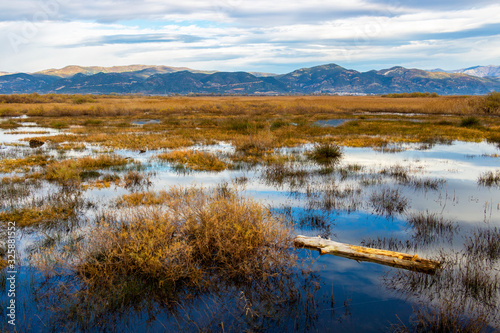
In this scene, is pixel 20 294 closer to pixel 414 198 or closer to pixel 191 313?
pixel 191 313

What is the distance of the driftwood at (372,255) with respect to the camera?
6.83m

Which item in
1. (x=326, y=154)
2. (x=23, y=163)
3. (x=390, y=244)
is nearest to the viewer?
(x=390, y=244)

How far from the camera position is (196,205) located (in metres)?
7.93

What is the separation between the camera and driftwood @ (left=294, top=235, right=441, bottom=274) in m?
6.83

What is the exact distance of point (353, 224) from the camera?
→ 968 centimetres

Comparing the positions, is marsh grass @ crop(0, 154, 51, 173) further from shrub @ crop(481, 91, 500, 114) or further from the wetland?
shrub @ crop(481, 91, 500, 114)

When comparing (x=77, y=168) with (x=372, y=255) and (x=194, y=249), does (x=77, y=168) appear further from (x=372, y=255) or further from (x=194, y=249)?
(x=372, y=255)

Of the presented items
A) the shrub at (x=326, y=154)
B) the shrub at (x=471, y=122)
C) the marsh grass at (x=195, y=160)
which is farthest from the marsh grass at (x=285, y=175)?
the shrub at (x=471, y=122)

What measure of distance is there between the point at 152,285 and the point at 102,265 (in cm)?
113

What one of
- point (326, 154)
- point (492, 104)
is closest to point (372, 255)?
point (326, 154)

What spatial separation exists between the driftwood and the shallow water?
0.19m

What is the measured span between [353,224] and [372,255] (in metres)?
2.43

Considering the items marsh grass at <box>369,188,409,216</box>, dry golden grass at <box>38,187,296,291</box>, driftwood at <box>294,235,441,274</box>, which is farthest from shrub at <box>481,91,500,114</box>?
dry golden grass at <box>38,187,296,291</box>

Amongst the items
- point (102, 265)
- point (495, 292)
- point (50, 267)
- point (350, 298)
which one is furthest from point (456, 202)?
point (50, 267)
